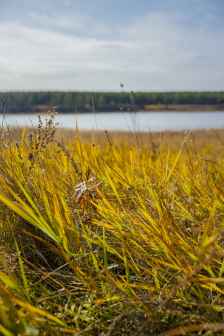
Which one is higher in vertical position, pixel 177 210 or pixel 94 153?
pixel 94 153

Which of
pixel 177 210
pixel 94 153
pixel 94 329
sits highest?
pixel 94 153

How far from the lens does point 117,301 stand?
0.90 metres

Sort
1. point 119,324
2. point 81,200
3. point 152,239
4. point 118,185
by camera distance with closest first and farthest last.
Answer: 1. point 119,324
2. point 152,239
3. point 81,200
4. point 118,185

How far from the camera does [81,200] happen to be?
1.22 meters

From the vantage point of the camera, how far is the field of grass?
801mm

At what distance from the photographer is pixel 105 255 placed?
0.95 metres

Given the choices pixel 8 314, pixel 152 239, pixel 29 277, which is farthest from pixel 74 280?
pixel 8 314

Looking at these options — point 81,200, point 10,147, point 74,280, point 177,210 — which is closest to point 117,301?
point 74,280

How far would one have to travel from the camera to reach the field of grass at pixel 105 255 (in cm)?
80

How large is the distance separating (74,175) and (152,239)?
23.9 inches

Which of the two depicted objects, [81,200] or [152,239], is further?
[81,200]

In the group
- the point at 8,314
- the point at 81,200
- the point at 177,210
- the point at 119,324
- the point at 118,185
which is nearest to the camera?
the point at 8,314

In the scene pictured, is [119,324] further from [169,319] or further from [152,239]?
[152,239]

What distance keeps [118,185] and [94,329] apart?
2.40ft
